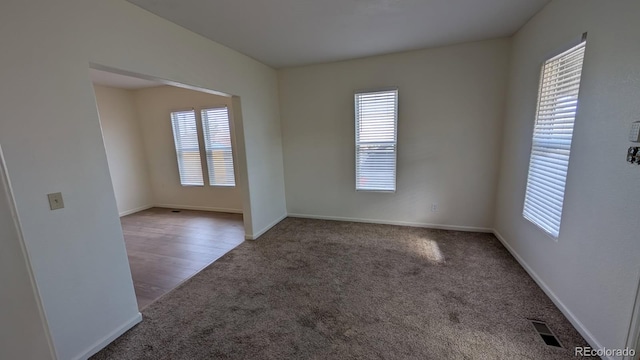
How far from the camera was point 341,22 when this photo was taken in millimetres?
2512

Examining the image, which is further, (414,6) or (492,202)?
(492,202)

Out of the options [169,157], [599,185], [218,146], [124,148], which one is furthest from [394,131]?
[124,148]

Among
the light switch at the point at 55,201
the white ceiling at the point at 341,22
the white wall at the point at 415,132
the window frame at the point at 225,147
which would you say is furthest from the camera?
the window frame at the point at 225,147

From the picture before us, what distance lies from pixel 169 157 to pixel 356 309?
17.2ft

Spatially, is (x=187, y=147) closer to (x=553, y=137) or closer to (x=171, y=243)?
(x=171, y=243)

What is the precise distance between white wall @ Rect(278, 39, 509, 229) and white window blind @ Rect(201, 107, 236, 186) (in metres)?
1.37

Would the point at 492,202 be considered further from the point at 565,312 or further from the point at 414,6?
the point at 414,6

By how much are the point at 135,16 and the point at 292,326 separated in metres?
2.91

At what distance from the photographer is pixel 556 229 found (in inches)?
83.9

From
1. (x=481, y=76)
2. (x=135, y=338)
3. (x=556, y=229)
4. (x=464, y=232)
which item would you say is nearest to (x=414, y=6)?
(x=481, y=76)

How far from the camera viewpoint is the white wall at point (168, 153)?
5.11 metres

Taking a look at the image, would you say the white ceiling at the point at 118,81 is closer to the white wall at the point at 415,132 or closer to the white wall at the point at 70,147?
the white wall at the point at 70,147

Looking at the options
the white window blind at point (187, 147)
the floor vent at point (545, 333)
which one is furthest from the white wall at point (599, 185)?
the white window blind at point (187, 147)

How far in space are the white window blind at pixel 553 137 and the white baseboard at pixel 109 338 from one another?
371 cm
